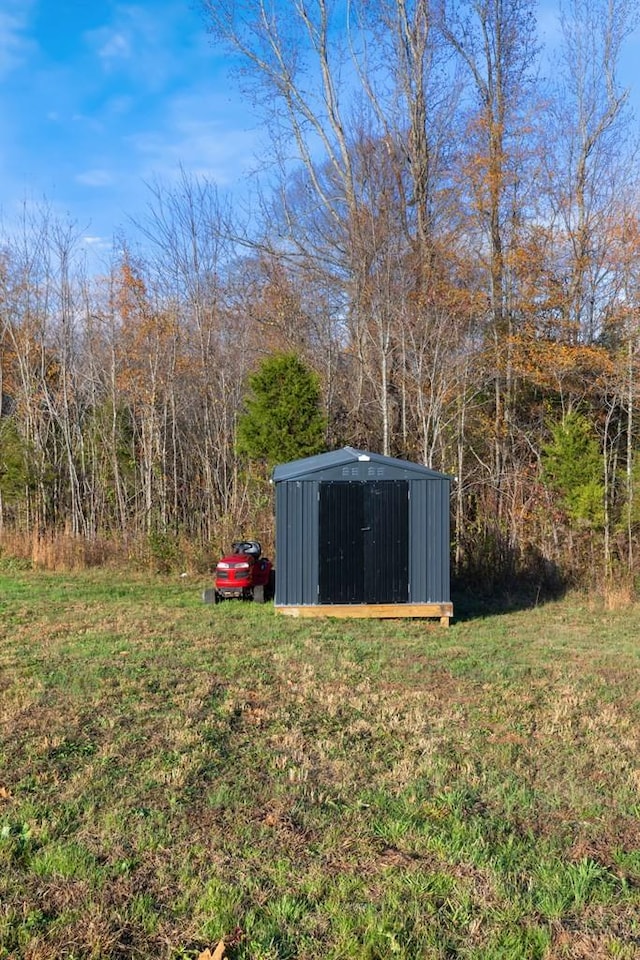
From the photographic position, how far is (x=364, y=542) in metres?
9.27

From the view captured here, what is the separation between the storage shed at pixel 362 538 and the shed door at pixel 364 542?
Result: 13 millimetres

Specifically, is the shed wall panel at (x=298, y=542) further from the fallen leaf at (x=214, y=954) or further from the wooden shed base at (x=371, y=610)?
the fallen leaf at (x=214, y=954)

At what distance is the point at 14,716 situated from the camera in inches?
189

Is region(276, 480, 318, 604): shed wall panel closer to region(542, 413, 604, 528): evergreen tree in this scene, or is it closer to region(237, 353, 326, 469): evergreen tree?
region(237, 353, 326, 469): evergreen tree

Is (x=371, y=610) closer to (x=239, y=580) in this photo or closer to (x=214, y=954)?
(x=239, y=580)

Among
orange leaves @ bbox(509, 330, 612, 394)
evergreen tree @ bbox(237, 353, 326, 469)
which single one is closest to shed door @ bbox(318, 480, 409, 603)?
evergreen tree @ bbox(237, 353, 326, 469)

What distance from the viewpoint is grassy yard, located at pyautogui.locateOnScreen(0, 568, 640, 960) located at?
2600 millimetres

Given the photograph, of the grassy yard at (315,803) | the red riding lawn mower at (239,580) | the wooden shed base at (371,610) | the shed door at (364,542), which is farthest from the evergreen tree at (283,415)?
the grassy yard at (315,803)

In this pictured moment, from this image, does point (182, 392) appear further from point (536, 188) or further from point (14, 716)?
point (14, 716)

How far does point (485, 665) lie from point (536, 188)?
38.8ft

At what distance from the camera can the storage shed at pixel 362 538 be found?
923cm

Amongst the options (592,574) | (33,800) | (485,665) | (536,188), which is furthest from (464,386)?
(33,800)

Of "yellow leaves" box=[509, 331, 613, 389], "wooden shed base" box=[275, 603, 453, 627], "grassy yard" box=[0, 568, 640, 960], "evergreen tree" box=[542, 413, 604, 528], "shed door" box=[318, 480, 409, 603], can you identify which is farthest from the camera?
"yellow leaves" box=[509, 331, 613, 389]

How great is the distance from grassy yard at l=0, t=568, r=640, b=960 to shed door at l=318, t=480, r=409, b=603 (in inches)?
85.8
